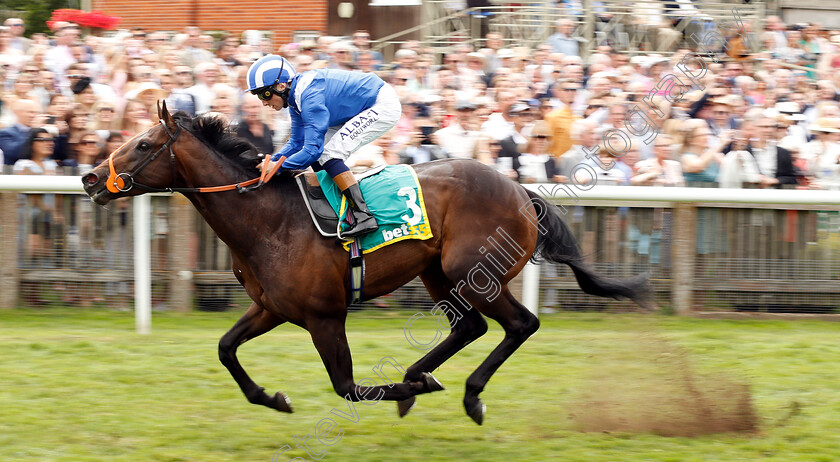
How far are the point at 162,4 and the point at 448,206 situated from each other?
431 inches

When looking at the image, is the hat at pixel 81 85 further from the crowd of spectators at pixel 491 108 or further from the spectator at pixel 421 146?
the spectator at pixel 421 146

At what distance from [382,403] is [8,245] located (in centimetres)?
329

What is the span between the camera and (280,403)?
4.69 meters

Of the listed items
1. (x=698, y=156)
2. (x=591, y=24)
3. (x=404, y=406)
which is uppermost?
(x=591, y=24)

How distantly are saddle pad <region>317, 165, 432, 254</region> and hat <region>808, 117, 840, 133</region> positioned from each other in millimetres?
4523

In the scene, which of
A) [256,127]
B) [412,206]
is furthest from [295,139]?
[256,127]

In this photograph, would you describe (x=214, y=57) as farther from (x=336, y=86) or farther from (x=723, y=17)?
(x=723, y=17)

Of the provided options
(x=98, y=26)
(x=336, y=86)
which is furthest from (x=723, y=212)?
(x=98, y=26)

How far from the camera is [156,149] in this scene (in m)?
4.54

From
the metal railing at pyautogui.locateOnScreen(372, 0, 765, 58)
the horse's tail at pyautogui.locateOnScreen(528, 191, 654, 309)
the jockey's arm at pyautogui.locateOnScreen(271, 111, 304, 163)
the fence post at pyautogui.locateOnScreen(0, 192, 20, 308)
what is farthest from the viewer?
the metal railing at pyautogui.locateOnScreen(372, 0, 765, 58)

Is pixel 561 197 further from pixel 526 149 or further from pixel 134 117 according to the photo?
pixel 134 117

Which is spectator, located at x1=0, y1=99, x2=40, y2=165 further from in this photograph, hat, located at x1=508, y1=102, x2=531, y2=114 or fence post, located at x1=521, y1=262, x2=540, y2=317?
fence post, located at x1=521, y1=262, x2=540, y2=317

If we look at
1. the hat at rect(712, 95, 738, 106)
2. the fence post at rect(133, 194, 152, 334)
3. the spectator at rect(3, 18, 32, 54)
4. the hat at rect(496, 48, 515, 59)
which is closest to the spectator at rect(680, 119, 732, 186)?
the hat at rect(712, 95, 738, 106)

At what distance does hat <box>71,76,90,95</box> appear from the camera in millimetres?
7953
